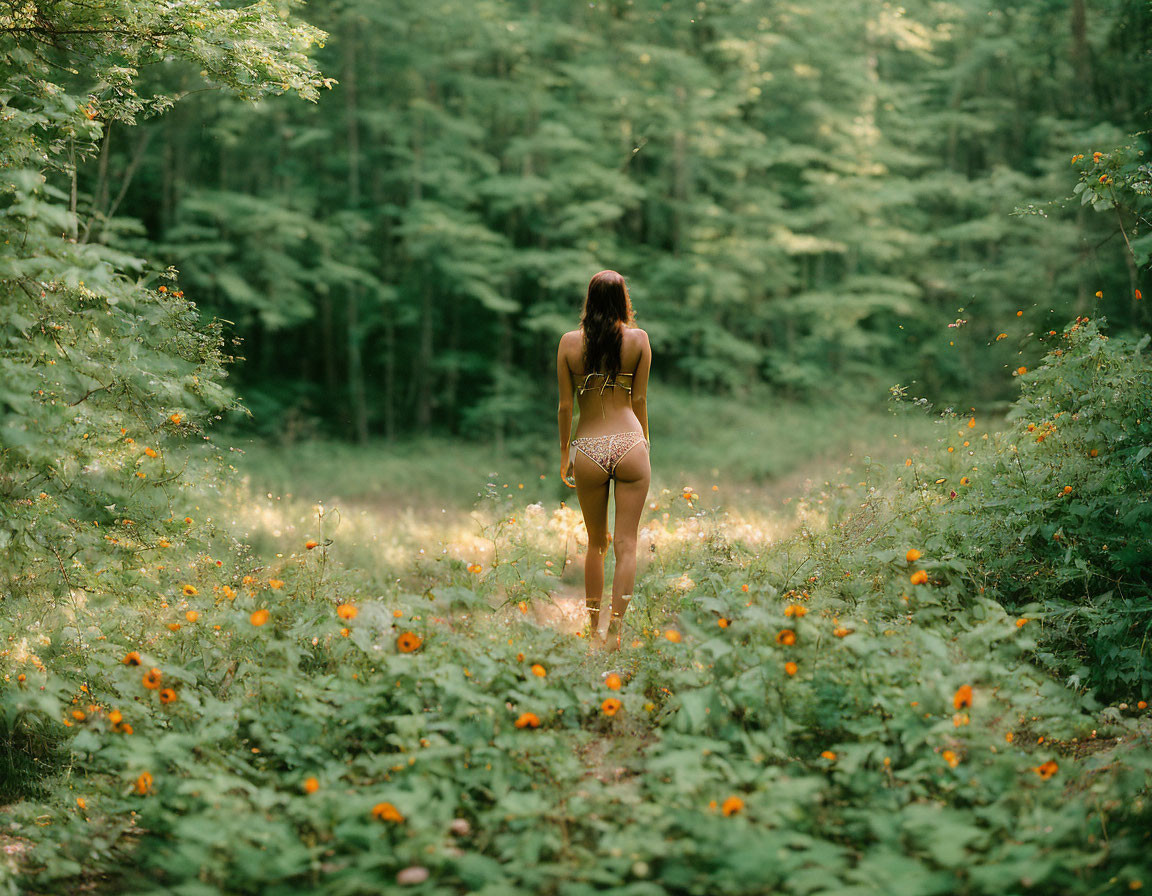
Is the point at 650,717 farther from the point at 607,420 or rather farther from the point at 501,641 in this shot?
the point at 607,420

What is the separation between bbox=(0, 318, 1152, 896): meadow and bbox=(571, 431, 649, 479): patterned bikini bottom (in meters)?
0.69

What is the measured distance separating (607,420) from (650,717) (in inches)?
71.5

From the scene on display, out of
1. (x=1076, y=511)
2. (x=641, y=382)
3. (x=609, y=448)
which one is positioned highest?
(x=641, y=382)

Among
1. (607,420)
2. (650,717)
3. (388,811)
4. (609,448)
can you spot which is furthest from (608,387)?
(388,811)

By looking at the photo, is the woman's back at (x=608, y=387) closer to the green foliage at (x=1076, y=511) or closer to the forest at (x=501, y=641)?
the forest at (x=501, y=641)

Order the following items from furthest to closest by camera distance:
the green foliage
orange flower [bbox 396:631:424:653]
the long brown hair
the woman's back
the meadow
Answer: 1. the woman's back
2. the long brown hair
3. the green foliage
4. orange flower [bbox 396:631:424:653]
5. the meadow

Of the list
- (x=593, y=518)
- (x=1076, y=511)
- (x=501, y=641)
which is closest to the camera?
→ (x=501, y=641)

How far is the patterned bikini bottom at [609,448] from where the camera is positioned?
470 centimetres

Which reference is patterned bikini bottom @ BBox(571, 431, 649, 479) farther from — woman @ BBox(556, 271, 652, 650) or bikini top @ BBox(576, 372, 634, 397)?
bikini top @ BBox(576, 372, 634, 397)

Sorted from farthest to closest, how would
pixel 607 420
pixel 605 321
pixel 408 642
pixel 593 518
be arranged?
pixel 593 518 → pixel 607 420 → pixel 605 321 → pixel 408 642

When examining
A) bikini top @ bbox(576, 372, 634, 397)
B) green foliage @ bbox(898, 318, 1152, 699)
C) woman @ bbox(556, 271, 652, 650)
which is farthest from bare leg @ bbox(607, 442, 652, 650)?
green foliage @ bbox(898, 318, 1152, 699)

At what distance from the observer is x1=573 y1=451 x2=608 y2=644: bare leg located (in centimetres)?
472

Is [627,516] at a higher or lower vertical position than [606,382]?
lower

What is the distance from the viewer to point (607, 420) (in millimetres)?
4770
